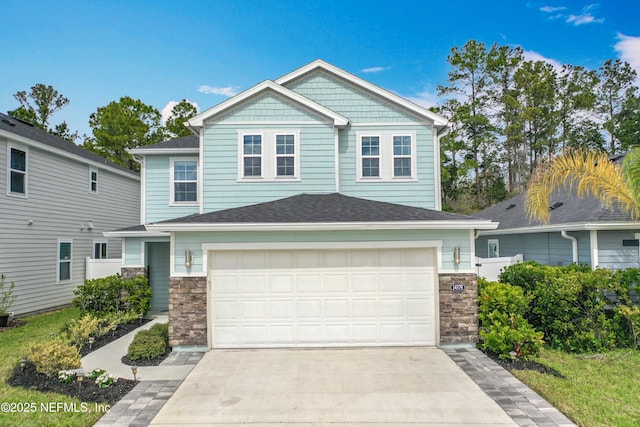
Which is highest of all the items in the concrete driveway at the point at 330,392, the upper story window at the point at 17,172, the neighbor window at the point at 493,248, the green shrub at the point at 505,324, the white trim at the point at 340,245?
the upper story window at the point at 17,172

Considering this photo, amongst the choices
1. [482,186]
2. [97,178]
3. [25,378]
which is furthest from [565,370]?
[482,186]

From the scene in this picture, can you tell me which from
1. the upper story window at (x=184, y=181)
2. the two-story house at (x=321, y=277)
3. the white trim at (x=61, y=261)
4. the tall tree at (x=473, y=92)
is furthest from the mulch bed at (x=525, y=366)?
the tall tree at (x=473, y=92)

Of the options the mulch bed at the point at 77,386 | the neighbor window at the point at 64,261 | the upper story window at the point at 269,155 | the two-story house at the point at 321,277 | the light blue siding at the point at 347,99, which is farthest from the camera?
the neighbor window at the point at 64,261

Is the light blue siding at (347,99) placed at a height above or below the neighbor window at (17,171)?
above

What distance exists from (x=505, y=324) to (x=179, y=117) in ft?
92.2

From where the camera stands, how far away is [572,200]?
11.9m

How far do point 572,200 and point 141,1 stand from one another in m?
15.5

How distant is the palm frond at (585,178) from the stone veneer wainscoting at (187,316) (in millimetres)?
8313

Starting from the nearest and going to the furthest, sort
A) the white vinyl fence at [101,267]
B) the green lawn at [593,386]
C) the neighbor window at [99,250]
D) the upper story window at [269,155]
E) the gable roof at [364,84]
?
the green lawn at [593,386]
the upper story window at [269,155]
the gable roof at [364,84]
the white vinyl fence at [101,267]
the neighbor window at [99,250]

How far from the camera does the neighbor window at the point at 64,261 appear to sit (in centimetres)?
1307

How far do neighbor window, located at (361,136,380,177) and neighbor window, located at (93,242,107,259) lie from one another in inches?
449

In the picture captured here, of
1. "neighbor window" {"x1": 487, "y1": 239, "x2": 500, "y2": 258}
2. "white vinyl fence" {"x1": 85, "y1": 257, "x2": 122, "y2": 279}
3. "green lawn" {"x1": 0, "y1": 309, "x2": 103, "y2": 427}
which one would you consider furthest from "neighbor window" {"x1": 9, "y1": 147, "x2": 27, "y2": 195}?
"neighbor window" {"x1": 487, "y1": 239, "x2": 500, "y2": 258}

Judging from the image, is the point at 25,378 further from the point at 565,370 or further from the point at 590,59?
the point at 590,59

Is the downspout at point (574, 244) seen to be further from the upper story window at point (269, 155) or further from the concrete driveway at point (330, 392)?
the upper story window at point (269, 155)
